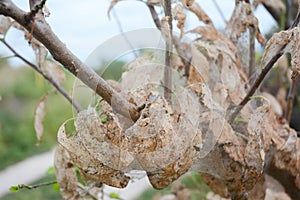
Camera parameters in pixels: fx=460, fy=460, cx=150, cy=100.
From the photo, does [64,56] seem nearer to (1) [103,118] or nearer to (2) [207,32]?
(1) [103,118]

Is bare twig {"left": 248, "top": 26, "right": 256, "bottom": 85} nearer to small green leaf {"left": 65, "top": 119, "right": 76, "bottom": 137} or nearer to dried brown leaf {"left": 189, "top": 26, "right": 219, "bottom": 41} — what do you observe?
dried brown leaf {"left": 189, "top": 26, "right": 219, "bottom": 41}

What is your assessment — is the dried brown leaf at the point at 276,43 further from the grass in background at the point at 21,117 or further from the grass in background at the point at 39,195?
the grass in background at the point at 21,117

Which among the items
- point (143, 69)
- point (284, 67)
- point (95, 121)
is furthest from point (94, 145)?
point (284, 67)

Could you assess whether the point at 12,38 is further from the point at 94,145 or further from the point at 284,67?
the point at 284,67

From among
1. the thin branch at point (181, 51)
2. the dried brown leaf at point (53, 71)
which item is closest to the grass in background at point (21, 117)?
the dried brown leaf at point (53, 71)

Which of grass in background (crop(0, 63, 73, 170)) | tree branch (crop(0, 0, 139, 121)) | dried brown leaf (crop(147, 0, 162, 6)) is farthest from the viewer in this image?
grass in background (crop(0, 63, 73, 170))

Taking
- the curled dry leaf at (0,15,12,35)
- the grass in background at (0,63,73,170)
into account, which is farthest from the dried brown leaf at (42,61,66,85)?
the grass in background at (0,63,73,170)

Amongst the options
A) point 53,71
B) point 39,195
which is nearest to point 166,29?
point 53,71
